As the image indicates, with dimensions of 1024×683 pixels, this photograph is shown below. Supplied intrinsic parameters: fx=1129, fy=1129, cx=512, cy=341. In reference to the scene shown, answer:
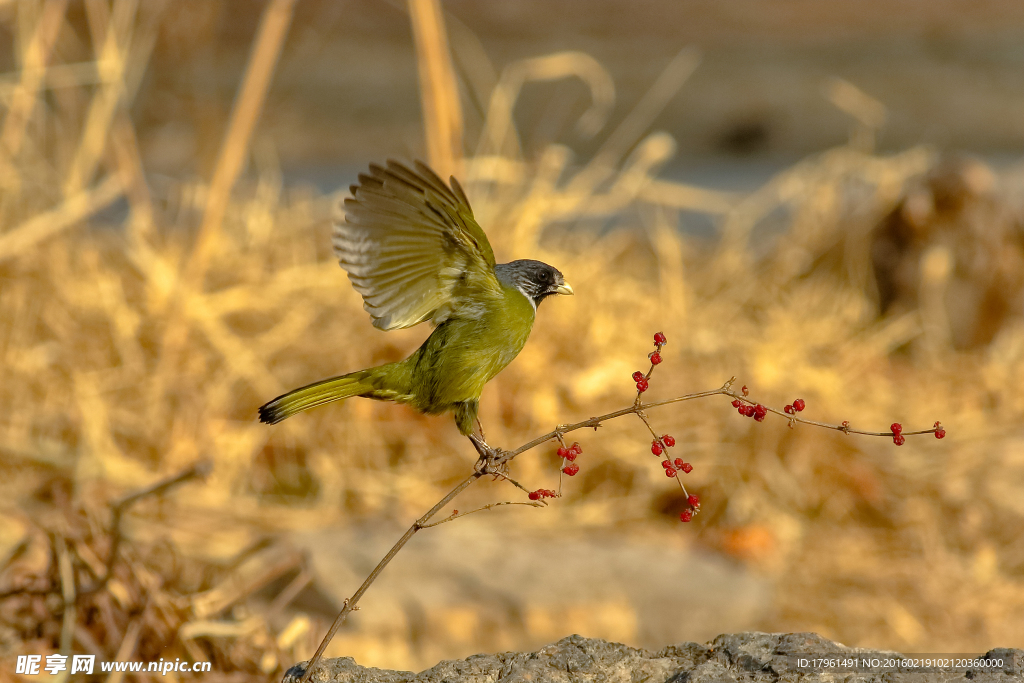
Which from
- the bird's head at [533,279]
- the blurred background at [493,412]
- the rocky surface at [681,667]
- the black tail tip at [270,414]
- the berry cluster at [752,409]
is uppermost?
the blurred background at [493,412]

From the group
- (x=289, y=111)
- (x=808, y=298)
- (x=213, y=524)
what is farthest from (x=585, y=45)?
(x=213, y=524)

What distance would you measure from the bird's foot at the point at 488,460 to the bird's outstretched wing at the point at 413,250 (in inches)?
5.7

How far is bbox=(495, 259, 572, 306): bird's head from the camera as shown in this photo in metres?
1.28

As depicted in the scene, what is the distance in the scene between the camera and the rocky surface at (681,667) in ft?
4.73

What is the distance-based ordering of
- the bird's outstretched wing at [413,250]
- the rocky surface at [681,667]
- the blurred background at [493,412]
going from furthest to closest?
the blurred background at [493,412] < the rocky surface at [681,667] < the bird's outstretched wing at [413,250]

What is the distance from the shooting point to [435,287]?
125 centimetres

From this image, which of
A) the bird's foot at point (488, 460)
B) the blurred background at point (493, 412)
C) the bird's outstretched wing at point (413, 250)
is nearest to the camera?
the bird's outstretched wing at point (413, 250)

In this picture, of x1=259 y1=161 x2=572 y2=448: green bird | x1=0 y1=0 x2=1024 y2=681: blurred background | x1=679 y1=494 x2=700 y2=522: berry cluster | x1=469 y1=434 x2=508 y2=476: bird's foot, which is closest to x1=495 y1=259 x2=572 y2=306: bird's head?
x1=259 y1=161 x2=572 y2=448: green bird

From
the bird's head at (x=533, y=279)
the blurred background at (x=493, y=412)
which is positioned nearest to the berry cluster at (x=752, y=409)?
the bird's head at (x=533, y=279)

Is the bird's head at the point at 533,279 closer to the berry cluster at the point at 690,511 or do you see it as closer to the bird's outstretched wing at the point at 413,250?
the bird's outstretched wing at the point at 413,250

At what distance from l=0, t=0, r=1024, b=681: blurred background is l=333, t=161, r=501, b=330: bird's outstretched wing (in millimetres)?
754

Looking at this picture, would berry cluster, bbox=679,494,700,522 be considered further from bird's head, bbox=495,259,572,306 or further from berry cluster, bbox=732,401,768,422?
bird's head, bbox=495,259,572,306

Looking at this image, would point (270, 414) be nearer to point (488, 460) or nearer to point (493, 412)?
point (488, 460)

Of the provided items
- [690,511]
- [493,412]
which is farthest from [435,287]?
[493,412]
